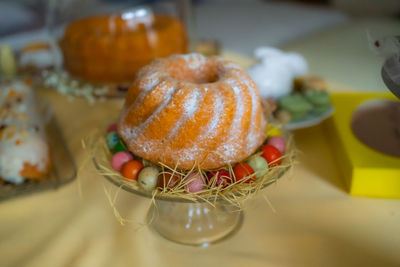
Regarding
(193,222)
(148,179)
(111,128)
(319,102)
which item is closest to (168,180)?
(148,179)

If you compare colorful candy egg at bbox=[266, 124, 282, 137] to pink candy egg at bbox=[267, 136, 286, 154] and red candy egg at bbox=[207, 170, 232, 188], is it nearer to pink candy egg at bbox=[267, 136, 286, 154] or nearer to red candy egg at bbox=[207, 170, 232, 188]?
pink candy egg at bbox=[267, 136, 286, 154]

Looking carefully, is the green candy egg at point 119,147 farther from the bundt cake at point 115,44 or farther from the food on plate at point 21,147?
the bundt cake at point 115,44

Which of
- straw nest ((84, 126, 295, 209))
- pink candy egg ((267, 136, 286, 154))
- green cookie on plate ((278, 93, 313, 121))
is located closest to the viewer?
straw nest ((84, 126, 295, 209))

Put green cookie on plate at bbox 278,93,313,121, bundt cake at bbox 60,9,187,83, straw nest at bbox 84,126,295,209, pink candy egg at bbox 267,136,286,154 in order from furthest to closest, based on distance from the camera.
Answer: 1. bundt cake at bbox 60,9,187,83
2. green cookie on plate at bbox 278,93,313,121
3. pink candy egg at bbox 267,136,286,154
4. straw nest at bbox 84,126,295,209

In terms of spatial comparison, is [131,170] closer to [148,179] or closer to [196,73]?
[148,179]

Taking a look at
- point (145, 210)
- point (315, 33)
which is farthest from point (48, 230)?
point (315, 33)

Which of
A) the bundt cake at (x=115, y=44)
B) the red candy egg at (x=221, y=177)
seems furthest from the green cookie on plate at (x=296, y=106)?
the bundt cake at (x=115, y=44)

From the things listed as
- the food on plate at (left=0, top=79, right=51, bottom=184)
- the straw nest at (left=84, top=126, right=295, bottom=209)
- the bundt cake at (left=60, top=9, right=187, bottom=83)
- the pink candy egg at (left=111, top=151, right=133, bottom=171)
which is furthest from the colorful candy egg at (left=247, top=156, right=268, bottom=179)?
the bundt cake at (left=60, top=9, right=187, bottom=83)
